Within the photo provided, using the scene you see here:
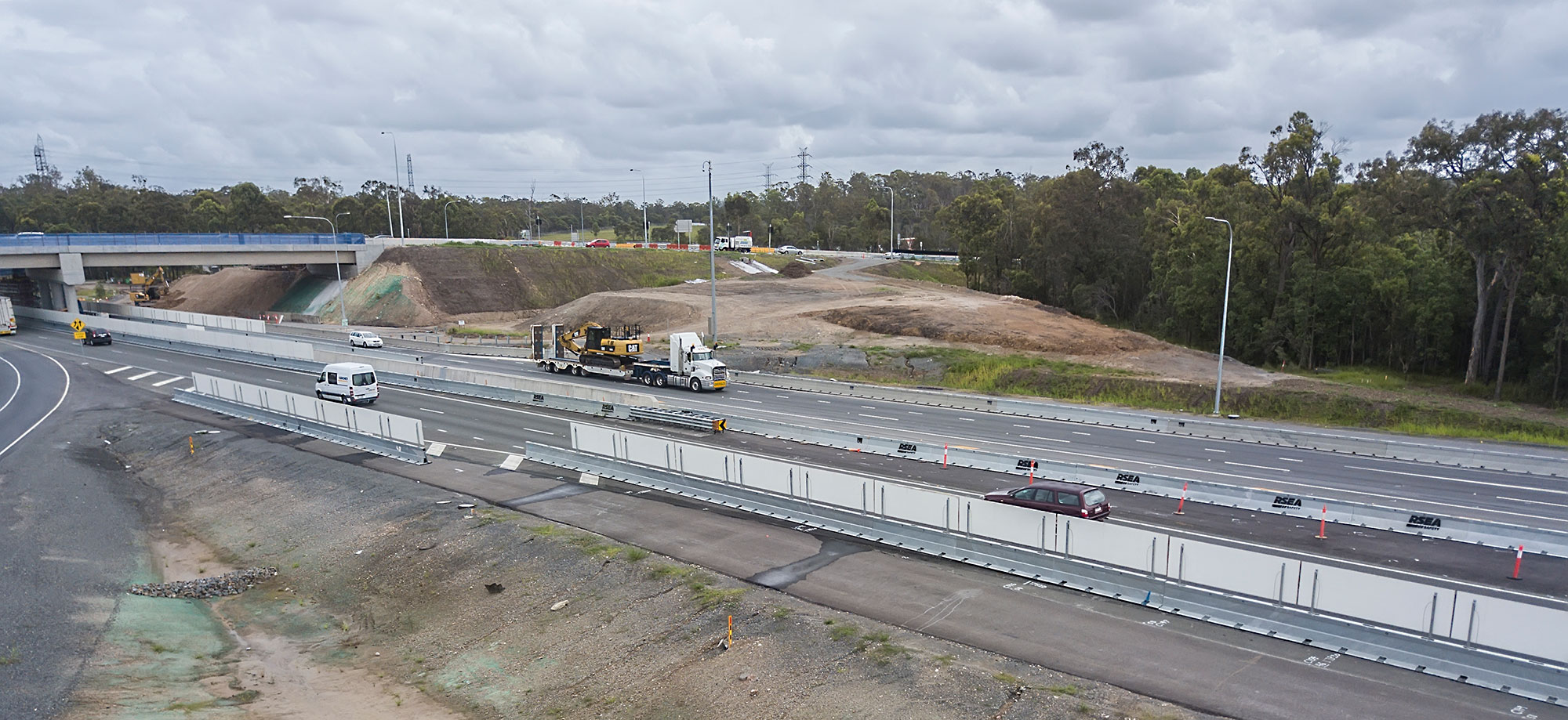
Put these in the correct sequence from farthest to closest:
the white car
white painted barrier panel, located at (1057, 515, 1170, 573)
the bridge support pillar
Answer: the bridge support pillar, the white car, white painted barrier panel, located at (1057, 515, 1170, 573)

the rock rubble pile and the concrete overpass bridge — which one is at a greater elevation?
the concrete overpass bridge

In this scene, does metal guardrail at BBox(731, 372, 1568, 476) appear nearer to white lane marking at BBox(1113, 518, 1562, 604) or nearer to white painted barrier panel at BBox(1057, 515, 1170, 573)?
white lane marking at BBox(1113, 518, 1562, 604)

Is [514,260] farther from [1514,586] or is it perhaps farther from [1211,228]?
[1514,586]

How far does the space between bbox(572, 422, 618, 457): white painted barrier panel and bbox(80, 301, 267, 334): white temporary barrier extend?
2255 inches

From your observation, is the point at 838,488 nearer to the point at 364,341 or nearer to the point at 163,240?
the point at 364,341

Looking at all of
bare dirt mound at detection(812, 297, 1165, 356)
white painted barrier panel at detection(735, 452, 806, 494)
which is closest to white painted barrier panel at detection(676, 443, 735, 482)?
white painted barrier panel at detection(735, 452, 806, 494)

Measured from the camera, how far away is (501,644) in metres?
16.8

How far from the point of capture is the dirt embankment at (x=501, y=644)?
44.3 ft

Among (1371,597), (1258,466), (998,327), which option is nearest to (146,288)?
(998,327)

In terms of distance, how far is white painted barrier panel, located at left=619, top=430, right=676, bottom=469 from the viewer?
25.6 metres

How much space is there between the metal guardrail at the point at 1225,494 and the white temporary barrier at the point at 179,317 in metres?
60.2

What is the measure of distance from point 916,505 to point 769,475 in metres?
4.65

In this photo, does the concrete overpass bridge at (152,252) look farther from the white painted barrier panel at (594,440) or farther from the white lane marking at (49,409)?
the white painted barrier panel at (594,440)

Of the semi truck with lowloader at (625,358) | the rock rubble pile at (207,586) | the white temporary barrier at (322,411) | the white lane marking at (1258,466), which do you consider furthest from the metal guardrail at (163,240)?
the white lane marking at (1258,466)
